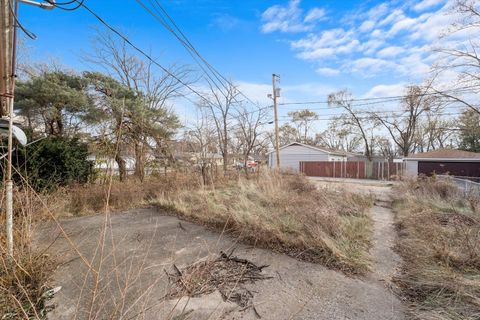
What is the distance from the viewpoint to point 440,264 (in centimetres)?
293

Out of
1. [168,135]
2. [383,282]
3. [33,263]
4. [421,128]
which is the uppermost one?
[421,128]

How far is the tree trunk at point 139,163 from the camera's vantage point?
7.99 m

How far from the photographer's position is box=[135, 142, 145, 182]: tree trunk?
7.99 m

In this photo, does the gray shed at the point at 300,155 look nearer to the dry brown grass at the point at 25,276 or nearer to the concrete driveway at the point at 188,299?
the concrete driveway at the point at 188,299

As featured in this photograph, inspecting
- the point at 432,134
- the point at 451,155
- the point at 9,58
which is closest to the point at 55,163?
the point at 9,58

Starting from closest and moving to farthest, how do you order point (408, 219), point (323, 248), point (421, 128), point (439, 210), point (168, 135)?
point (323, 248)
point (408, 219)
point (439, 210)
point (168, 135)
point (421, 128)

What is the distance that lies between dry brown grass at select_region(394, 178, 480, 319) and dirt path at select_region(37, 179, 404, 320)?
242 millimetres

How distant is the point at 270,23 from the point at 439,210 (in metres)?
7.15

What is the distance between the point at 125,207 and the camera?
6.57m

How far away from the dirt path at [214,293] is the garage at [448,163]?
18006 millimetres

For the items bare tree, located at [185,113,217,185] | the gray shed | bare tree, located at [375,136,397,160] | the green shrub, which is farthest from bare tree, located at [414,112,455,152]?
the green shrub

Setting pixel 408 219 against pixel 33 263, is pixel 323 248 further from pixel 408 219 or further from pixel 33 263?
pixel 33 263

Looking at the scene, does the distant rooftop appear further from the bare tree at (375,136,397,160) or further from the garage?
the bare tree at (375,136,397,160)

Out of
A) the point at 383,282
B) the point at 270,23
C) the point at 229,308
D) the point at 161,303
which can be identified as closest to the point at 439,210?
the point at 383,282
